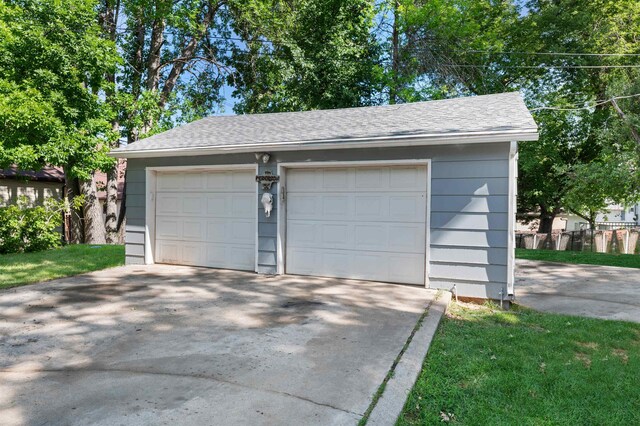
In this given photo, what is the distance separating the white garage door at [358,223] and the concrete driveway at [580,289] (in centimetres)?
184

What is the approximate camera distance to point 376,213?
254 inches

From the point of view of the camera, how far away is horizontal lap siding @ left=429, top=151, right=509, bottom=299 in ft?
17.8

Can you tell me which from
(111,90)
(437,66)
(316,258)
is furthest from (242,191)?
(437,66)

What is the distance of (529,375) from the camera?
3.19 m

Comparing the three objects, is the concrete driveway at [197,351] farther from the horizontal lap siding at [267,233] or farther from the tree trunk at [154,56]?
the tree trunk at [154,56]

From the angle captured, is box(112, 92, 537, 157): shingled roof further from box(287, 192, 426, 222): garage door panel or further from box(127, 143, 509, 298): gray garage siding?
box(287, 192, 426, 222): garage door panel

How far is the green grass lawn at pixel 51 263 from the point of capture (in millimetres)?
6640

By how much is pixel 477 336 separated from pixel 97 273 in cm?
629

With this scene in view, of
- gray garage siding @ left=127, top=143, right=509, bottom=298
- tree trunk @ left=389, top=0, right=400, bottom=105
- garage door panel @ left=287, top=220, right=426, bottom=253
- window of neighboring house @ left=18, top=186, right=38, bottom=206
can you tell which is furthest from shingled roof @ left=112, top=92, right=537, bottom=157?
window of neighboring house @ left=18, top=186, right=38, bottom=206

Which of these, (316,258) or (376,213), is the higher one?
(376,213)

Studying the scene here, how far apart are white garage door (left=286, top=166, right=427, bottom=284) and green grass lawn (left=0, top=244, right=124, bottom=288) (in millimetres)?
3945

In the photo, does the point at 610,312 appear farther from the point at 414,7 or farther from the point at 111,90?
the point at 414,7

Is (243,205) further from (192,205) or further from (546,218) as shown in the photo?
(546,218)

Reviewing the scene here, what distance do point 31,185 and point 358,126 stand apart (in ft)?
42.3
